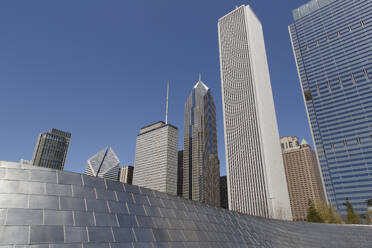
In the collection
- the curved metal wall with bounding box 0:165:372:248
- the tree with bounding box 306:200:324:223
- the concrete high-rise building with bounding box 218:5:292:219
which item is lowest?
the curved metal wall with bounding box 0:165:372:248

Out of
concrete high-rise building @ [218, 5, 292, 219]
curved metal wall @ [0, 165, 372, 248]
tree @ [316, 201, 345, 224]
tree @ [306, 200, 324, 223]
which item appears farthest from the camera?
concrete high-rise building @ [218, 5, 292, 219]

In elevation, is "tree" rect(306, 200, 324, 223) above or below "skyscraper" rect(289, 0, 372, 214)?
below

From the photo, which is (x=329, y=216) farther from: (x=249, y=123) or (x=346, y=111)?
(x=346, y=111)

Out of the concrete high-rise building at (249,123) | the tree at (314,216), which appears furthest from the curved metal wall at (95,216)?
the concrete high-rise building at (249,123)

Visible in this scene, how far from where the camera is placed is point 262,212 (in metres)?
136

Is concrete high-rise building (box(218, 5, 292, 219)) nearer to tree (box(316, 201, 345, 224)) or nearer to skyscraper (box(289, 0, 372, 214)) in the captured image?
tree (box(316, 201, 345, 224))

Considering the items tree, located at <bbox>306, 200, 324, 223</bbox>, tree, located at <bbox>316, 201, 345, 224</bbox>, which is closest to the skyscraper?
tree, located at <bbox>316, 201, 345, 224</bbox>

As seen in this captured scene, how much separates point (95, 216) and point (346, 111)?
212149 millimetres

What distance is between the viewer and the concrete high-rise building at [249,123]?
142 metres

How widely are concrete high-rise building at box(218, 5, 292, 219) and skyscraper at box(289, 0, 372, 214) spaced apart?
47280 mm

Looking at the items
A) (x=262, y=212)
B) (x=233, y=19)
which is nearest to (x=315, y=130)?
(x=262, y=212)

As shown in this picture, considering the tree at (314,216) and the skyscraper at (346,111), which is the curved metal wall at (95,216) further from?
the skyscraper at (346,111)

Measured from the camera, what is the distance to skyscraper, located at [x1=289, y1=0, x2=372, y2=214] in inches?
6521

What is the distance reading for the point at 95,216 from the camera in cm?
1343
